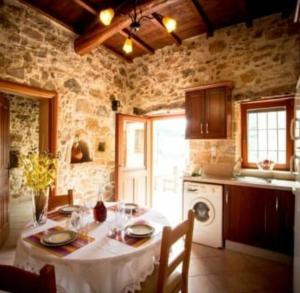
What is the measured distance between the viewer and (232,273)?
246 centimetres

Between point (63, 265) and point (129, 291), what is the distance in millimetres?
436

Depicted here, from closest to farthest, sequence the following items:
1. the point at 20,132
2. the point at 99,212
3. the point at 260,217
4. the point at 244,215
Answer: the point at 99,212, the point at 260,217, the point at 244,215, the point at 20,132

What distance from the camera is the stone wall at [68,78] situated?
280 cm

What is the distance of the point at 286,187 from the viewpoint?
2576mm

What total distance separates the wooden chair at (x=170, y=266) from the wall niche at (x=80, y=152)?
7.93 ft

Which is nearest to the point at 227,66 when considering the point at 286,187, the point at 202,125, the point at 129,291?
the point at 202,125

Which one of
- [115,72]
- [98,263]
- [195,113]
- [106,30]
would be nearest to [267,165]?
[195,113]

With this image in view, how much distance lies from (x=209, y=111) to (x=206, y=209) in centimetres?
151

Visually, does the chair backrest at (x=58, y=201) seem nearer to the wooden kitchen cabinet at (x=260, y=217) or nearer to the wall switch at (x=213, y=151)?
the wooden kitchen cabinet at (x=260, y=217)

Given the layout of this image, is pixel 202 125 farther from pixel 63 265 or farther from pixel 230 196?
pixel 63 265

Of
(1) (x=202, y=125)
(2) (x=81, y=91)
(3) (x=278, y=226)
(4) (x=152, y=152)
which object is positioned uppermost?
(2) (x=81, y=91)

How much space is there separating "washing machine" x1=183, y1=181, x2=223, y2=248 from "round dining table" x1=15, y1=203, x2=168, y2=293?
1732 mm

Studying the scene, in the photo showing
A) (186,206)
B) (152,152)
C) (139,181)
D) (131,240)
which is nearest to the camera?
(131,240)

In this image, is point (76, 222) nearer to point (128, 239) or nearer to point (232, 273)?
point (128, 239)
